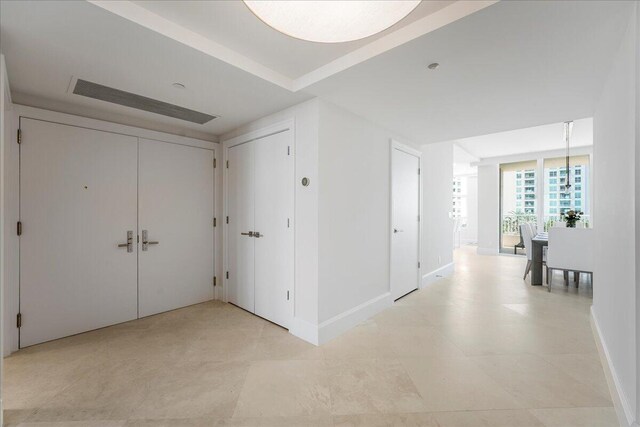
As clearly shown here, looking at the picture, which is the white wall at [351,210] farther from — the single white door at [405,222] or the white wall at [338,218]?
the single white door at [405,222]

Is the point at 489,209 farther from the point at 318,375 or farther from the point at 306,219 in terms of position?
the point at 318,375

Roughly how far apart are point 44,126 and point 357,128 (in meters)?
2.99

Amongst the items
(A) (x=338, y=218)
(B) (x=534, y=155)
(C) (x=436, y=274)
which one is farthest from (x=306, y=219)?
(B) (x=534, y=155)

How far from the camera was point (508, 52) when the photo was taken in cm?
179

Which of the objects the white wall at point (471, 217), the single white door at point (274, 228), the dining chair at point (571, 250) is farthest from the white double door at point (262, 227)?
the white wall at point (471, 217)

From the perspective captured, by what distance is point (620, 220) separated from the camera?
177cm

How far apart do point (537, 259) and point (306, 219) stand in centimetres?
416

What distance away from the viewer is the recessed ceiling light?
3.19 ft

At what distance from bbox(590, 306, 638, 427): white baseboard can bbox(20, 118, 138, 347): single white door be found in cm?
406

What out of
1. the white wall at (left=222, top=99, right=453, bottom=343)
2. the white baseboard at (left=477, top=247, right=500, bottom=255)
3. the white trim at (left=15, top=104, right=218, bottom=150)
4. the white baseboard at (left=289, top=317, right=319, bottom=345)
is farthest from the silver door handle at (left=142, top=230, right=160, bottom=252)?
the white baseboard at (left=477, top=247, right=500, bottom=255)

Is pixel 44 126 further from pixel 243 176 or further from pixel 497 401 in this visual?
pixel 497 401

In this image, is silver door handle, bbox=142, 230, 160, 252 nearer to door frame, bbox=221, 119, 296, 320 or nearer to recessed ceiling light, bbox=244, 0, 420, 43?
door frame, bbox=221, 119, 296, 320

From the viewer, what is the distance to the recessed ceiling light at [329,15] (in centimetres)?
97

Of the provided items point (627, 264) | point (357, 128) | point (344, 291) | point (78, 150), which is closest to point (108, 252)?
point (78, 150)
